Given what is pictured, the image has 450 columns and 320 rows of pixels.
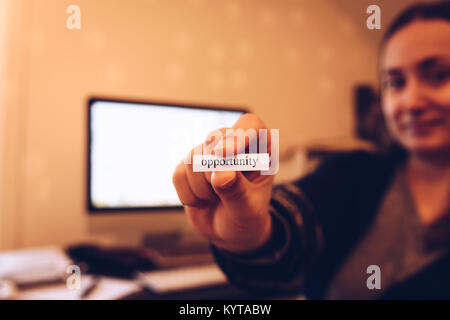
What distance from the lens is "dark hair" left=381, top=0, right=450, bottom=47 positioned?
36cm

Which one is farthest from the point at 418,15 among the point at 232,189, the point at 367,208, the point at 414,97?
the point at 232,189

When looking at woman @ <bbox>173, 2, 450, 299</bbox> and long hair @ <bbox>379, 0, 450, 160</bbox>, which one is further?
long hair @ <bbox>379, 0, 450, 160</bbox>

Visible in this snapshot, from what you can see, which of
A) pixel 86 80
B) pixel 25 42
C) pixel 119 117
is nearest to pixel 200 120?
pixel 119 117

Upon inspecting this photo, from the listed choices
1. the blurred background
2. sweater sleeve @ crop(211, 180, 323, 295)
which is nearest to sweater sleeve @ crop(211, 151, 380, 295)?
sweater sleeve @ crop(211, 180, 323, 295)

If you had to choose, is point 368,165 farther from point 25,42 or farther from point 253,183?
point 25,42

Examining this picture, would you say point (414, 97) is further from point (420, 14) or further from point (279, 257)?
point (279, 257)

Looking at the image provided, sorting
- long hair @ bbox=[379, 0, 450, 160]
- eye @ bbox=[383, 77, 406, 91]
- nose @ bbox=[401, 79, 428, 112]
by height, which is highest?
long hair @ bbox=[379, 0, 450, 160]

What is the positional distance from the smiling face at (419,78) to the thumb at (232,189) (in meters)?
0.26

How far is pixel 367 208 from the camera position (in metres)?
0.44

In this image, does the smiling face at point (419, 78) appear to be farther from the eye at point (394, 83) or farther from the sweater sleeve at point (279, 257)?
the sweater sleeve at point (279, 257)

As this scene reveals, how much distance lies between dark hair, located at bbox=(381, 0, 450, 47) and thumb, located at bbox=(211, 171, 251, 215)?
0.30 meters

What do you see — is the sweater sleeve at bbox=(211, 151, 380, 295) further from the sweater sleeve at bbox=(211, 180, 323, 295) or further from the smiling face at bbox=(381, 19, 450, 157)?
the smiling face at bbox=(381, 19, 450, 157)

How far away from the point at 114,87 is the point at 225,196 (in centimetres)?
59
